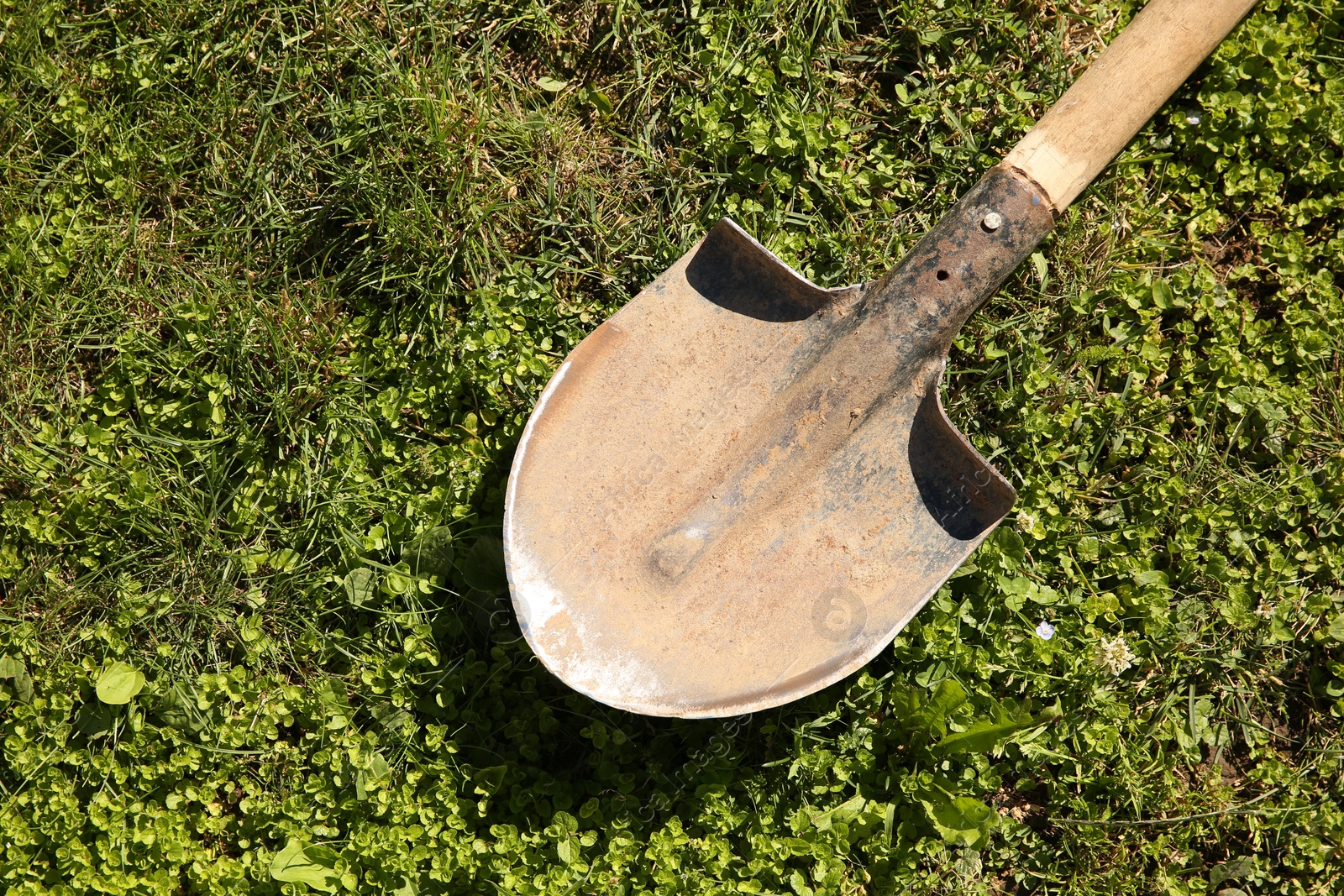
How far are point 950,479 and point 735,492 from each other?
0.50 meters

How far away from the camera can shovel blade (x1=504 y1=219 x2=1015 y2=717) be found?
2.19m

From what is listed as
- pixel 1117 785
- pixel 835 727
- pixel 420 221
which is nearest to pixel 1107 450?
pixel 1117 785

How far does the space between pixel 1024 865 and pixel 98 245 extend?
306 centimetres

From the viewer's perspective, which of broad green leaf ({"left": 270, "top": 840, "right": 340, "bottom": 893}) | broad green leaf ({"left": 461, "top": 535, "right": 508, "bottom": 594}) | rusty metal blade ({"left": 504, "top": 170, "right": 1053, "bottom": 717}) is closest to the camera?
rusty metal blade ({"left": 504, "top": 170, "right": 1053, "bottom": 717})

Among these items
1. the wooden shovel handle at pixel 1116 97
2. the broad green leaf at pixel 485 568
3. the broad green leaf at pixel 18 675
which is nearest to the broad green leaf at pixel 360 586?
the broad green leaf at pixel 485 568

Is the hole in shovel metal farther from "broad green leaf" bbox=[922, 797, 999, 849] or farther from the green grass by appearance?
"broad green leaf" bbox=[922, 797, 999, 849]

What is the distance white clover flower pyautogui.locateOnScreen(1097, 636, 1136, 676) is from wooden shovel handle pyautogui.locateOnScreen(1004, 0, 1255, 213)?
115 cm

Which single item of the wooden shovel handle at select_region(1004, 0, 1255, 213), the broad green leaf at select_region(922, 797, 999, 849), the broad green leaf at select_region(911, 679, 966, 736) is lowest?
the broad green leaf at select_region(922, 797, 999, 849)

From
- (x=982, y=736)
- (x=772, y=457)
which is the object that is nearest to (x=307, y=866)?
(x=772, y=457)

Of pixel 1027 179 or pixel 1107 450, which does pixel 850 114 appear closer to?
pixel 1027 179

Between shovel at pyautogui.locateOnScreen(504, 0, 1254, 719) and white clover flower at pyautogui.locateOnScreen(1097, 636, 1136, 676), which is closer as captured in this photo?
shovel at pyautogui.locateOnScreen(504, 0, 1254, 719)

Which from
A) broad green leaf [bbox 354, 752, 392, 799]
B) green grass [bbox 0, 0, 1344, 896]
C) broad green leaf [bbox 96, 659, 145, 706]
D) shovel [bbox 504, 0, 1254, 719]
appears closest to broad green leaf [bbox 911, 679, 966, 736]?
green grass [bbox 0, 0, 1344, 896]

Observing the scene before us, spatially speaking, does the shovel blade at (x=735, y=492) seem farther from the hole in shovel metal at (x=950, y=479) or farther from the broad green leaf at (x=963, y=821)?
the broad green leaf at (x=963, y=821)

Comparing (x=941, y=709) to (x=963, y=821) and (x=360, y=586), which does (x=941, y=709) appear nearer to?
(x=963, y=821)
